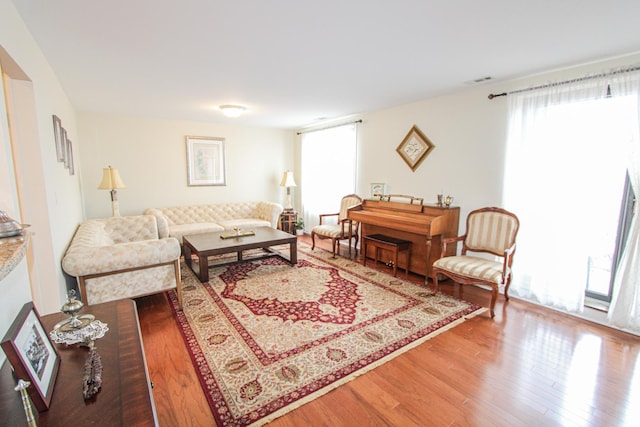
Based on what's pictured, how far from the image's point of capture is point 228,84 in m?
3.33

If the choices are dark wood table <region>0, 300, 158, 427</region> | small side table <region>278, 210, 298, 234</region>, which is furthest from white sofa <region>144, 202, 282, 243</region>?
dark wood table <region>0, 300, 158, 427</region>

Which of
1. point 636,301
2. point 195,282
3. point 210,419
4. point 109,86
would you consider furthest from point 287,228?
point 636,301

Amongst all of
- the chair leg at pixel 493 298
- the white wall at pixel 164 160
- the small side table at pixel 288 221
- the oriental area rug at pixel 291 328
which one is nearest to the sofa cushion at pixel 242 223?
the small side table at pixel 288 221

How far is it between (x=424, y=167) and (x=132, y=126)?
4.83m

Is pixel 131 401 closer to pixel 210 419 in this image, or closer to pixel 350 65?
pixel 210 419

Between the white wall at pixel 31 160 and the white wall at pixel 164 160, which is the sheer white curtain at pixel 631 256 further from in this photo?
the white wall at pixel 164 160

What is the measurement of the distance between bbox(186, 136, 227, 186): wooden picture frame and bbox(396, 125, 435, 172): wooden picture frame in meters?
3.51

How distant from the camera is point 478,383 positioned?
198 cm

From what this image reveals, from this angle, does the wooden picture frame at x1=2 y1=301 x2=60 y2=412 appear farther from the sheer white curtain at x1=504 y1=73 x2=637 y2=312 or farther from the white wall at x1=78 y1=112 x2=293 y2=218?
the white wall at x1=78 y1=112 x2=293 y2=218

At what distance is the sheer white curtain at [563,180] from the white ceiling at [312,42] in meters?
0.39

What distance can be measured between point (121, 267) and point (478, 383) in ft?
9.61

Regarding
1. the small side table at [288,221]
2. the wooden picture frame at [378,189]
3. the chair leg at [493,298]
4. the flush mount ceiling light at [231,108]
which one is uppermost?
the flush mount ceiling light at [231,108]

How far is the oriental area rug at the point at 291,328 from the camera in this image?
1898mm

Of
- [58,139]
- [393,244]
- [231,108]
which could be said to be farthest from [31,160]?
[393,244]
